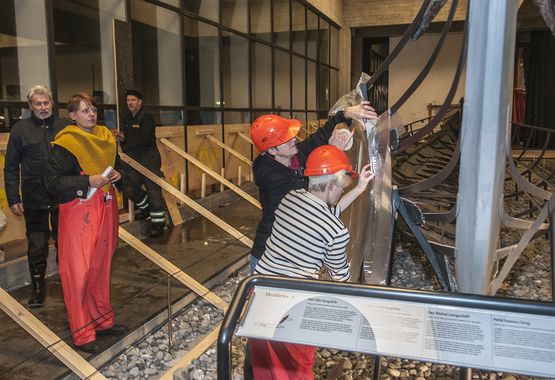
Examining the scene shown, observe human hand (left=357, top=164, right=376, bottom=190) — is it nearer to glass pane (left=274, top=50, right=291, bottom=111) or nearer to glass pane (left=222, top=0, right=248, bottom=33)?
glass pane (left=222, top=0, right=248, bottom=33)

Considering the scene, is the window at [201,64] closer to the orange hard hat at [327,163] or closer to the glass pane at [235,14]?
the glass pane at [235,14]

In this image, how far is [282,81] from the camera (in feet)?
38.2

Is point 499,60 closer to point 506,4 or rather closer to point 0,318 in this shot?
point 506,4

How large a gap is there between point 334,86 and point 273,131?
559 inches

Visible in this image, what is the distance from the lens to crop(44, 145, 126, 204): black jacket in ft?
9.02

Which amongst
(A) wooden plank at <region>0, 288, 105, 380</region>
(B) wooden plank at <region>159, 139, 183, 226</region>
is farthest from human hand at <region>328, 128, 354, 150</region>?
(B) wooden plank at <region>159, 139, 183, 226</region>

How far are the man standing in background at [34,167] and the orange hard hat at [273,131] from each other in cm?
171

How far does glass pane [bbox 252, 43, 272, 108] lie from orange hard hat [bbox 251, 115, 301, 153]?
7760mm

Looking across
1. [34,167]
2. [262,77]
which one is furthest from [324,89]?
[34,167]

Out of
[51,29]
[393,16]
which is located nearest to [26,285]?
[51,29]

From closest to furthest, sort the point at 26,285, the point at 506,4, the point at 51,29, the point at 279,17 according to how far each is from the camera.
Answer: the point at 506,4
the point at 26,285
the point at 51,29
the point at 279,17

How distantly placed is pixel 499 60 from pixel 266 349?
1.58 metres

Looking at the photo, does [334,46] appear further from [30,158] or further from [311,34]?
[30,158]

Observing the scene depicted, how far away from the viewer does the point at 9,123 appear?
4496 millimetres
